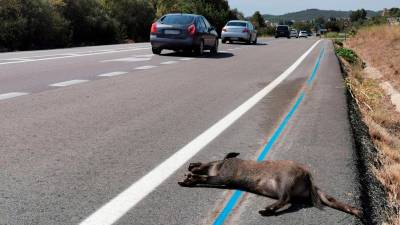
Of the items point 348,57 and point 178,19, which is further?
point 348,57

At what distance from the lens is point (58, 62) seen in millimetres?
16781

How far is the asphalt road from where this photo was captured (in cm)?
400

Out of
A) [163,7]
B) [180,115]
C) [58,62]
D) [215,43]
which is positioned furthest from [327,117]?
[163,7]

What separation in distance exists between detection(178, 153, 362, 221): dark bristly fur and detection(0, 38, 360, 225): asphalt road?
3.6 inches

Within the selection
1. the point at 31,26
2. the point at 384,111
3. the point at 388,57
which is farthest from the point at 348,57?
the point at 384,111

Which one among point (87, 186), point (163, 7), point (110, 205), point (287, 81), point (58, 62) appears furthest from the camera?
point (163, 7)

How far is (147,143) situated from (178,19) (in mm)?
15986

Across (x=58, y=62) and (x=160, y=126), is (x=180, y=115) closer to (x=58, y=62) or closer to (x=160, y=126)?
(x=160, y=126)

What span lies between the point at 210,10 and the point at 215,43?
50.4 m

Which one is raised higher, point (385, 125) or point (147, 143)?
point (147, 143)

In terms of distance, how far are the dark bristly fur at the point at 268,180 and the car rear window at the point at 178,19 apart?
17.1 meters

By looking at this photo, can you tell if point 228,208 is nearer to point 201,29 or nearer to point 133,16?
point 201,29

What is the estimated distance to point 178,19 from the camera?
21641 mm

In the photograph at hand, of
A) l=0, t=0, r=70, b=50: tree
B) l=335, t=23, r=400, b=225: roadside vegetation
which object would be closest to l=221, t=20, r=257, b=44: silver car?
l=335, t=23, r=400, b=225: roadside vegetation
